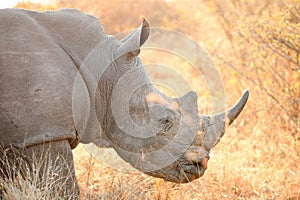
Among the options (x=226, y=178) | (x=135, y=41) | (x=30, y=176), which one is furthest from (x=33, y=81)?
(x=226, y=178)

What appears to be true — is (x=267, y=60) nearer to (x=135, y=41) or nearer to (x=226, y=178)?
(x=226, y=178)

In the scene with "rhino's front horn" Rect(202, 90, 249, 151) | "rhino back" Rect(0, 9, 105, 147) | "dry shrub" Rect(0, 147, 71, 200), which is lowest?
"dry shrub" Rect(0, 147, 71, 200)

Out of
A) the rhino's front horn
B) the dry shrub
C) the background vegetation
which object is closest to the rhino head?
the rhino's front horn

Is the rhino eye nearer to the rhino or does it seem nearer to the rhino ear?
the rhino

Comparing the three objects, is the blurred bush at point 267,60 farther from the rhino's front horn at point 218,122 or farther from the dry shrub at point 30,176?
the dry shrub at point 30,176

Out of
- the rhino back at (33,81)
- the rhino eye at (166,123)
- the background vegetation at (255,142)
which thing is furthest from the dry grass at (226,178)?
the rhino back at (33,81)

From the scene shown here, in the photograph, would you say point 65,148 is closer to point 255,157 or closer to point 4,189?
point 4,189

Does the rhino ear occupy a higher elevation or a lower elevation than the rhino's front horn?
higher

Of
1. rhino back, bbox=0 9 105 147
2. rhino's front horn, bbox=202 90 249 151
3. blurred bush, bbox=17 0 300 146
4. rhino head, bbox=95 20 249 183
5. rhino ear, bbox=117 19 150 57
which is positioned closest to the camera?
rhino back, bbox=0 9 105 147

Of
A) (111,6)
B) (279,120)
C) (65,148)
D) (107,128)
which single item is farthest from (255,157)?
(111,6)

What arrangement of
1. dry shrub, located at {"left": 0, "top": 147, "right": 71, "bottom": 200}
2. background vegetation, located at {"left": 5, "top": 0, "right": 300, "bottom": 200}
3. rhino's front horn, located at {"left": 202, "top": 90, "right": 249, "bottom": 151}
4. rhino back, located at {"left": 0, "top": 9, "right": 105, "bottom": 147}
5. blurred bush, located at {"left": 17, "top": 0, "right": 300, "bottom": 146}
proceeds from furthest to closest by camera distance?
blurred bush, located at {"left": 17, "top": 0, "right": 300, "bottom": 146}
background vegetation, located at {"left": 5, "top": 0, "right": 300, "bottom": 200}
rhino's front horn, located at {"left": 202, "top": 90, "right": 249, "bottom": 151}
rhino back, located at {"left": 0, "top": 9, "right": 105, "bottom": 147}
dry shrub, located at {"left": 0, "top": 147, "right": 71, "bottom": 200}

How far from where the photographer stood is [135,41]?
522cm

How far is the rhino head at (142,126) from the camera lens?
5355 mm

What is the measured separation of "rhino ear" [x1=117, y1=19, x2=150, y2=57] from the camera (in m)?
5.21
